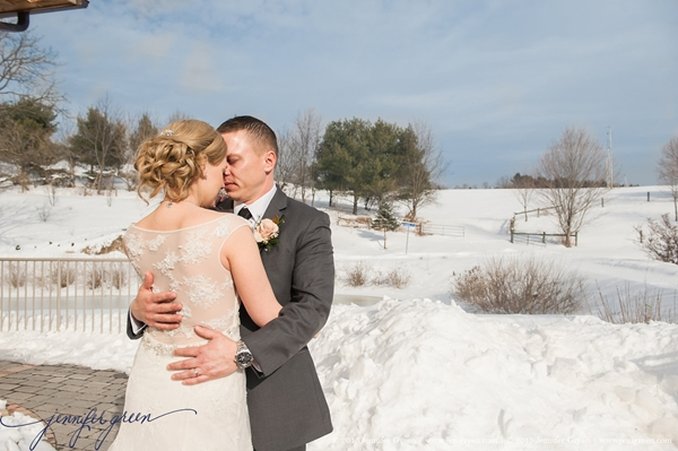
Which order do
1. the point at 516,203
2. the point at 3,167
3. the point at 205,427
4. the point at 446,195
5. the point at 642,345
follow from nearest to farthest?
the point at 205,427 → the point at 642,345 → the point at 3,167 → the point at 516,203 → the point at 446,195

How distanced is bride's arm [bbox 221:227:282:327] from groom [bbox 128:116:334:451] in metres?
0.07

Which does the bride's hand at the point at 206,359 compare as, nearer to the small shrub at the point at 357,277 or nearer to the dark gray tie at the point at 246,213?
the dark gray tie at the point at 246,213

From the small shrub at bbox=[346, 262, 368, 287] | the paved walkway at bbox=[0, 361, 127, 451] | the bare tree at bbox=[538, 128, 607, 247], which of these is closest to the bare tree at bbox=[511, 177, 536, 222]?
the bare tree at bbox=[538, 128, 607, 247]

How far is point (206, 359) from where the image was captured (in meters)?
1.69

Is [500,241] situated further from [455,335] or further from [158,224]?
[158,224]

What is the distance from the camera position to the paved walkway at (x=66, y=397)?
4594 mm

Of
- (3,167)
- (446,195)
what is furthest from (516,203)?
(3,167)

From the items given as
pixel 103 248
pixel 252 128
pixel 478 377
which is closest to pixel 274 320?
pixel 252 128

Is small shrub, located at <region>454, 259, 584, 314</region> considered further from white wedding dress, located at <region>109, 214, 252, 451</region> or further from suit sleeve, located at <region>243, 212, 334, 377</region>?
white wedding dress, located at <region>109, 214, 252, 451</region>

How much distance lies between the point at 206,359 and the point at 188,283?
0.28 metres

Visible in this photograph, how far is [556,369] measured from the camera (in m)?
4.53

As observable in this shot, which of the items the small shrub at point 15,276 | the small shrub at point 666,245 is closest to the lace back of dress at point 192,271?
the small shrub at point 15,276

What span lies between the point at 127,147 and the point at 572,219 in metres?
37.0

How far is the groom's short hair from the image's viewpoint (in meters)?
2.06
